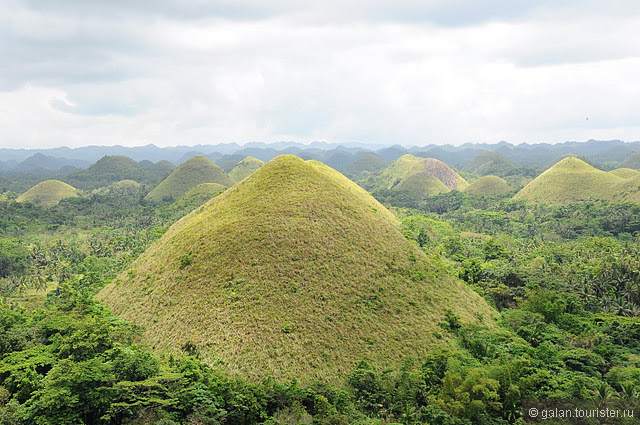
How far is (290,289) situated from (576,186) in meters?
105

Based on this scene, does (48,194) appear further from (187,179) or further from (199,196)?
(199,196)

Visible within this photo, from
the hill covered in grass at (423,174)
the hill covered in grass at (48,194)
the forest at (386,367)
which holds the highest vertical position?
the hill covered in grass at (423,174)

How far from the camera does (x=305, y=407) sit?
20.9 metres

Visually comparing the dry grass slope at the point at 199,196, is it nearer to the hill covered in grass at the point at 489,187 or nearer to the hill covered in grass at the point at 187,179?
the hill covered in grass at the point at 187,179

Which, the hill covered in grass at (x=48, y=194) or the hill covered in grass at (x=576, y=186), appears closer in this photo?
the hill covered in grass at (x=576, y=186)

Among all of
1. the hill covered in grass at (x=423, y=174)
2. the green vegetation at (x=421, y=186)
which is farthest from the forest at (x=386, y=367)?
the hill covered in grass at (x=423, y=174)

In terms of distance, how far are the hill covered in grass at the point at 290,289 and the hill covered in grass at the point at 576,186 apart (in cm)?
8117

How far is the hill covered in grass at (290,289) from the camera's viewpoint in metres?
24.9

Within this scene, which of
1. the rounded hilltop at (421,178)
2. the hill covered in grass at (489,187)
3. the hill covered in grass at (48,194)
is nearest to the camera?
the hill covered in grass at (489,187)

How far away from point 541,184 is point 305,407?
116 m

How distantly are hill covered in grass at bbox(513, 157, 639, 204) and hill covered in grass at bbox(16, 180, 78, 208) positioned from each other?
174m

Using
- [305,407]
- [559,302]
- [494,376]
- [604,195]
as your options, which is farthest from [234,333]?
[604,195]

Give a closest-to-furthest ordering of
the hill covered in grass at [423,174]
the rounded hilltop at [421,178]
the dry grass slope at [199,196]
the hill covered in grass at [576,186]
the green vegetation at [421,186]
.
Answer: the hill covered in grass at [576,186] → the dry grass slope at [199,196] → the green vegetation at [421,186] → the rounded hilltop at [421,178] → the hill covered in grass at [423,174]

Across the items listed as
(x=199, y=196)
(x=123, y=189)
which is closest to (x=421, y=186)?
(x=199, y=196)
